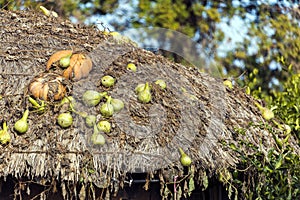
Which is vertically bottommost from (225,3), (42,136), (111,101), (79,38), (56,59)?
(42,136)

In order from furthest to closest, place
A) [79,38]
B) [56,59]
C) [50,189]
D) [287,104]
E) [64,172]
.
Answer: [287,104] → [79,38] → [56,59] → [50,189] → [64,172]

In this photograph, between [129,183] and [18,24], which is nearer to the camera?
[129,183]

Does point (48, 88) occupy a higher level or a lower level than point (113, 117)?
higher

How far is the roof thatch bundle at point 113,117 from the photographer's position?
4801 millimetres

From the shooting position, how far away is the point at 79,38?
19.9 ft

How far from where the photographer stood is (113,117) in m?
5.09

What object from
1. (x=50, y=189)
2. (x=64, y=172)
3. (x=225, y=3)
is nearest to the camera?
(x=64, y=172)

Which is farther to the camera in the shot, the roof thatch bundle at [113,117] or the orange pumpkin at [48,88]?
the orange pumpkin at [48,88]

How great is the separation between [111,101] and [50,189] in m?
0.87

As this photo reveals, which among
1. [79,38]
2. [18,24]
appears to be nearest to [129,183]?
[79,38]

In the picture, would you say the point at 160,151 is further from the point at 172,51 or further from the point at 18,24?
the point at 172,51

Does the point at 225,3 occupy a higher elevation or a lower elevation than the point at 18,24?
higher

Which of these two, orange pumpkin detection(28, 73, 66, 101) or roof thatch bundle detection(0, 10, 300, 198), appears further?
orange pumpkin detection(28, 73, 66, 101)

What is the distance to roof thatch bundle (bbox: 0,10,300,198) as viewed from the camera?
15.8ft
